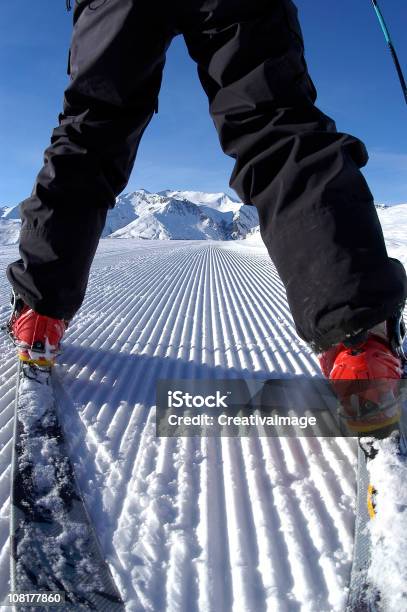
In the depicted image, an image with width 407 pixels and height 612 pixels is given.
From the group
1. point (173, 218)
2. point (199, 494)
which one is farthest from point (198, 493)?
point (173, 218)

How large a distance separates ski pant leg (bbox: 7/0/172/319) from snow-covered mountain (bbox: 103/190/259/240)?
12770 centimetres

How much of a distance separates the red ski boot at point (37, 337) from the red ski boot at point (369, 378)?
69 cm

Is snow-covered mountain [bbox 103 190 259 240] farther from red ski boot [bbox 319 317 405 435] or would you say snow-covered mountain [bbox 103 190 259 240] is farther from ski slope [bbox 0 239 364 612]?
red ski boot [bbox 319 317 405 435]

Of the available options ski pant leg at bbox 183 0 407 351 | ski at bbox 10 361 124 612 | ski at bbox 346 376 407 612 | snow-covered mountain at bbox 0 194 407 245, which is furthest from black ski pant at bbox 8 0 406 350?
snow-covered mountain at bbox 0 194 407 245

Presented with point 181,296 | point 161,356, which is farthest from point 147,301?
point 161,356

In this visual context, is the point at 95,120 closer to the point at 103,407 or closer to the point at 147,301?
the point at 103,407

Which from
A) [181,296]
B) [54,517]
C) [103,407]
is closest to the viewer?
[54,517]

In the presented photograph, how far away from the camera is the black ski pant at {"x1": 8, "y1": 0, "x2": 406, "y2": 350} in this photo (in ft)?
2.42

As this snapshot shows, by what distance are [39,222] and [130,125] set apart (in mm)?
320

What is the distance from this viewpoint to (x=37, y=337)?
1.10 metres

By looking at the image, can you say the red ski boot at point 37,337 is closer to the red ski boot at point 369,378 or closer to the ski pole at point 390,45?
the red ski boot at point 369,378

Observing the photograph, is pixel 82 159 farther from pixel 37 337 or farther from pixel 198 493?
pixel 198 493

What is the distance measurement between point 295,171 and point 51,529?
71cm

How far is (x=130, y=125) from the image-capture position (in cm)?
104
